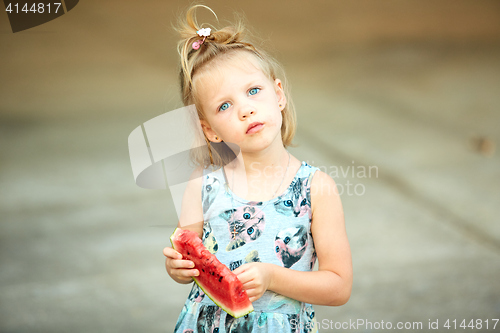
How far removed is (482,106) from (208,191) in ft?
8.15

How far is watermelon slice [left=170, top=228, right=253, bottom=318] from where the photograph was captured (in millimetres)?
1217

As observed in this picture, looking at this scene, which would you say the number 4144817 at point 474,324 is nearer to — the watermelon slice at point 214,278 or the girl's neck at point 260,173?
the girl's neck at point 260,173

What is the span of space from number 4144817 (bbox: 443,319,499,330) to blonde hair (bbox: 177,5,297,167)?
1.36 meters

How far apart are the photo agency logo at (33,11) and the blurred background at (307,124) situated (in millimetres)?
59

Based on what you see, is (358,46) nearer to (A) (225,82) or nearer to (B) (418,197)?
(B) (418,197)

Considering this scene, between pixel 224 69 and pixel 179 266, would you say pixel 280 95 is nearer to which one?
pixel 224 69

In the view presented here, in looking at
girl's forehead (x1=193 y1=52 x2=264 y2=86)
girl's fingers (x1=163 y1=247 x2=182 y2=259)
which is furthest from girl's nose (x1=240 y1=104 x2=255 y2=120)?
girl's fingers (x1=163 y1=247 x2=182 y2=259)

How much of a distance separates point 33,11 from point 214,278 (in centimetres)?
236

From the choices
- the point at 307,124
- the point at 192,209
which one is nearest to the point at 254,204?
the point at 192,209

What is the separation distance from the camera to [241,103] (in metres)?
1.43

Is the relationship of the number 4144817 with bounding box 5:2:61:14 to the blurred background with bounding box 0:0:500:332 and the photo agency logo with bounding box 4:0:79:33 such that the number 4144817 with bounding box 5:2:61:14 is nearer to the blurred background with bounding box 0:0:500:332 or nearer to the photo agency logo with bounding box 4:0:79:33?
the photo agency logo with bounding box 4:0:79:33

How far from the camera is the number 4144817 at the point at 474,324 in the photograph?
7.79 ft

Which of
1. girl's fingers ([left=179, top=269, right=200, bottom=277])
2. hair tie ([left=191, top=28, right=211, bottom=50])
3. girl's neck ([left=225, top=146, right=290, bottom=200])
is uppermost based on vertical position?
hair tie ([left=191, top=28, right=211, bottom=50])

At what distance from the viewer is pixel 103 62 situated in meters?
3.23
